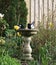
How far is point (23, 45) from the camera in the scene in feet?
27.5

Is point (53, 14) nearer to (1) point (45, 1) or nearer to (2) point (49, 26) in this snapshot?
(2) point (49, 26)

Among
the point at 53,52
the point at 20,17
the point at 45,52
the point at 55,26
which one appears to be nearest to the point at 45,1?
the point at 20,17

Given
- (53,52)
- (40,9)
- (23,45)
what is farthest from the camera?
(40,9)

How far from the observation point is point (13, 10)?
10070mm

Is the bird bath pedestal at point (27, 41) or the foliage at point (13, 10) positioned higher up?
the foliage at point (13, 10)

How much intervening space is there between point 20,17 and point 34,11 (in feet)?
6.55

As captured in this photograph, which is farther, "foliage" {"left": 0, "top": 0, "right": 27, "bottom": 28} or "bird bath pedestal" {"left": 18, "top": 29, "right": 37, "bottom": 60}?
"foliage" {"left": 0, "top": 0, "right": 27, "bottom": 28}

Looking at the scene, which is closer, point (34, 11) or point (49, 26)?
point (49, 26)

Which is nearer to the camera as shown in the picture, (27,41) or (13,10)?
(27,41)

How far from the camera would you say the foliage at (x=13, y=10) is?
10.1 meters

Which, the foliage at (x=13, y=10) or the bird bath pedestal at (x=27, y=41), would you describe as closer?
the bird bath pedestal at (x=27, y=41)

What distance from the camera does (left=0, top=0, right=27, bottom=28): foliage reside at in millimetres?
10086

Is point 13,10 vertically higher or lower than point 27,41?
higher

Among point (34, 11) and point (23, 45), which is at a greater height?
point (34, 11)
